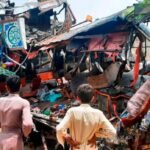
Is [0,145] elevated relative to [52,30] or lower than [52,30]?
lower

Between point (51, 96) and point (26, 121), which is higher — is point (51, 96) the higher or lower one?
the lower one

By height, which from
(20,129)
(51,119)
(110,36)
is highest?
(110,36)

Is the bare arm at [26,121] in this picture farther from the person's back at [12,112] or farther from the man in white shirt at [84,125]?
the man in white shirt at [84,125]

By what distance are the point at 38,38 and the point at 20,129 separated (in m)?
11.5

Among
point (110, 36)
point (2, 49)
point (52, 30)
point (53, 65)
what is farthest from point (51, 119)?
point (52, 30)

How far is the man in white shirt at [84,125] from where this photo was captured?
170 inches

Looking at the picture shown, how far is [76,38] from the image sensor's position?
11023 mm

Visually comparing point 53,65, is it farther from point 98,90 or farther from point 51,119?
point 51,119

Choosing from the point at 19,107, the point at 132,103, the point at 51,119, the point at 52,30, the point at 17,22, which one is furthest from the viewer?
the point at 52,30

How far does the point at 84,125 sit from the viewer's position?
14.2 ft

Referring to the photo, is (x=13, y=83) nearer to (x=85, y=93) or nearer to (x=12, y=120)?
(x=12, y=120)

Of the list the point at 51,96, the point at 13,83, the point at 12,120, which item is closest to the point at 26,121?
the point at 12,120

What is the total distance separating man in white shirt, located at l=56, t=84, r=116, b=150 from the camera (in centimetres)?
432

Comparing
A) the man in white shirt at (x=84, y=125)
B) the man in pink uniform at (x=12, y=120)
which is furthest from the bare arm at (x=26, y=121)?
the man in white shirt at (x=84, y=125)
